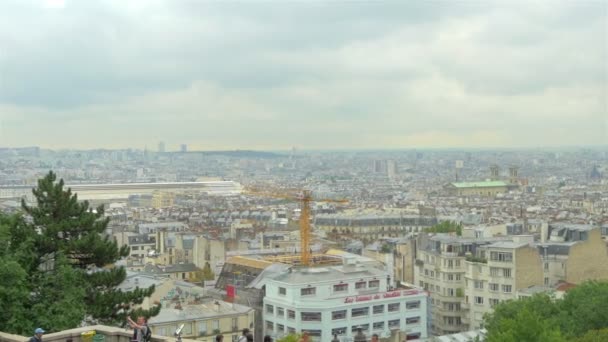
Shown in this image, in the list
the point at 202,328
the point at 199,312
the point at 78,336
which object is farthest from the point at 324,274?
the point at 78,336

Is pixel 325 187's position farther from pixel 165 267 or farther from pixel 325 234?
pixel 165 267

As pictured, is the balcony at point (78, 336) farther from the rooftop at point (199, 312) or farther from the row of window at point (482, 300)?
the row of window at point (482, 300)

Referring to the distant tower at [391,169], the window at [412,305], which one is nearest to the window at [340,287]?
the window at [412,305]

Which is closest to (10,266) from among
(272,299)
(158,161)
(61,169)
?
(272,299)

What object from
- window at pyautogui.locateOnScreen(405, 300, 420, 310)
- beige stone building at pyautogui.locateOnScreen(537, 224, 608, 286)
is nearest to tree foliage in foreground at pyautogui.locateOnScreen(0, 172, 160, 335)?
window at pyautogui.locateOnScreen(405, 300, 420, 310)

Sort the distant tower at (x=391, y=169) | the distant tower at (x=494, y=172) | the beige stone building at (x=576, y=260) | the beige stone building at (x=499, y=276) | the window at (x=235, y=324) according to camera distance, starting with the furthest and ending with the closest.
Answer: the distant tower at (x=494, y=172)
the distant tower at (x=391, y=169)
the beige stone building at (x=576, y=260)
the beige stone building at (x=499, y=276)
the window at (x=235, y=324)

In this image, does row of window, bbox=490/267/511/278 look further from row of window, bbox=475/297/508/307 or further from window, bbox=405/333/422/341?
window, bbox=405/333/422/341

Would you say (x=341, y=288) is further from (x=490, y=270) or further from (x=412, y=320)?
(x=490, y=270)
